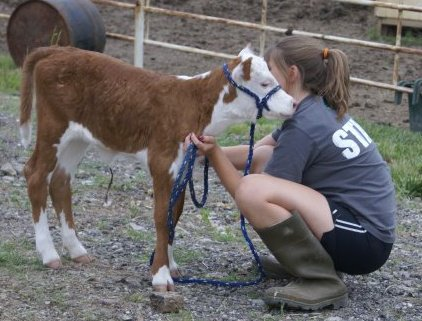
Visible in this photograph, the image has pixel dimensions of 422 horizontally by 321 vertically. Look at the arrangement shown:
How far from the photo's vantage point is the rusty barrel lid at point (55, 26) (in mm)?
11227

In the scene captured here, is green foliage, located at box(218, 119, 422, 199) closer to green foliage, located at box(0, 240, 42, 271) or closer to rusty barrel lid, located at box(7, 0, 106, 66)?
rusty barrel lid, located at box(7, 0, 106, 66)

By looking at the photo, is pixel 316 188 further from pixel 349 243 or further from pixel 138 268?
pixel 138 268

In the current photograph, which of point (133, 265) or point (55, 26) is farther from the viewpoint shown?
point (55, 26)

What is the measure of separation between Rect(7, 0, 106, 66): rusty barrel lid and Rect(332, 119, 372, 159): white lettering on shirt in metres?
6.11

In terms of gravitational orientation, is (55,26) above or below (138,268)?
above

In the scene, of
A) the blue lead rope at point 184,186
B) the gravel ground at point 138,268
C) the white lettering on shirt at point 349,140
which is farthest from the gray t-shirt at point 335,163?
the gravel ground at point 138,268

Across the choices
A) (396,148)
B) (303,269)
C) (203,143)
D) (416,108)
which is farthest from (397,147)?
(203,143)

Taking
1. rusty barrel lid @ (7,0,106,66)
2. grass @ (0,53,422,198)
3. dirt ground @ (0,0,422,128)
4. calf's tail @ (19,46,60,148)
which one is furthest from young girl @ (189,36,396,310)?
rusty barrel lid @ (7,0,106,66)

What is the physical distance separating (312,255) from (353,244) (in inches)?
8.3

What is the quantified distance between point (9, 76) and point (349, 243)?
7.09 meters

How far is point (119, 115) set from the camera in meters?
5.39

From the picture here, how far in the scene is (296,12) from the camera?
15445mm

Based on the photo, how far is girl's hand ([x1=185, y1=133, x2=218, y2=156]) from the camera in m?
5.09

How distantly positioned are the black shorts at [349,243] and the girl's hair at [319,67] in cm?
50
